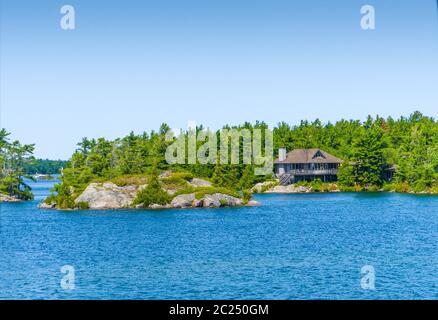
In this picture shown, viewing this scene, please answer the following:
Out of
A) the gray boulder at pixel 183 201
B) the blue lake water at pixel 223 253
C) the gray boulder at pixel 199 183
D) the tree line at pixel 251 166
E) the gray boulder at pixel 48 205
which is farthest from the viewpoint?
the tree line at pixel 251 166

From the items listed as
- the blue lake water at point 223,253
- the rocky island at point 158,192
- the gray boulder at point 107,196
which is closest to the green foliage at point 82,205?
the rocky island at point 158,192

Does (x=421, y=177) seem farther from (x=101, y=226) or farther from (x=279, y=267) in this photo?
(x=279, y=267)

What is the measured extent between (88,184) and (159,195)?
10.8m

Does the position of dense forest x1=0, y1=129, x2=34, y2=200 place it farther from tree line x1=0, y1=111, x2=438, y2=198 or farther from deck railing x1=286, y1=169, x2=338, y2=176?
deck railing x1=286, y1=169, x2=338, y2=176

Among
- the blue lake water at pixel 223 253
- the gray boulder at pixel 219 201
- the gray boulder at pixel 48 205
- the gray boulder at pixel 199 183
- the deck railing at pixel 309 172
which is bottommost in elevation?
the blue lake water at pixel 223 253

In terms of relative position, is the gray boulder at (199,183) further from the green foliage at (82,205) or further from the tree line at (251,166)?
the green foliage at (82,205)

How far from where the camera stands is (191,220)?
61.1 meters

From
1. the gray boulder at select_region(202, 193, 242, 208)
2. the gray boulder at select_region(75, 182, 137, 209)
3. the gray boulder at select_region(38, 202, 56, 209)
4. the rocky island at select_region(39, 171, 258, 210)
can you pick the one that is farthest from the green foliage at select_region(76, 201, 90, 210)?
the gray boulder at select_region(202, 193, 242, 208)

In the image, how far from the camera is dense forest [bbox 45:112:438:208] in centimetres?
8644

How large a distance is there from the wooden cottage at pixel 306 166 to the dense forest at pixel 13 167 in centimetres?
4483

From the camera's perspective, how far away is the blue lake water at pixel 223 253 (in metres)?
30.4

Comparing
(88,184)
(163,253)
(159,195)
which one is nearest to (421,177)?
(159,195)

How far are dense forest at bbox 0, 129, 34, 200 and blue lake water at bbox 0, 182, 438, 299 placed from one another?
3174 cm

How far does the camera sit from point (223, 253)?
4103cm
